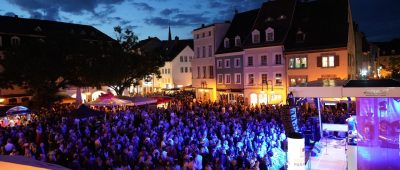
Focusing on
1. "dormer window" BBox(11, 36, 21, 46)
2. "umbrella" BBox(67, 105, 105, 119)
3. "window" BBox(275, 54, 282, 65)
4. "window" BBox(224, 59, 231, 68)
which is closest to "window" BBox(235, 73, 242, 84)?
"window" BBox(224, 59, 231, 68)

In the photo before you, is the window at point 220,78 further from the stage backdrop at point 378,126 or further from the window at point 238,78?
the stage backdrop at point 378,126

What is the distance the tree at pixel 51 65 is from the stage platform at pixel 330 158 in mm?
22981

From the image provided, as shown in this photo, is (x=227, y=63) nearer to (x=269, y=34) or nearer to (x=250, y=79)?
(x=250, y=79)

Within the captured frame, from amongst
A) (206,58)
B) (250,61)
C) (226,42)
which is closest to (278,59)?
(250,61)

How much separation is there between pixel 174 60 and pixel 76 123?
3966cm

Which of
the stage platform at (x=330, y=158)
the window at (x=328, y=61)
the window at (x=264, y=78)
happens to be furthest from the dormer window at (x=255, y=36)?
the stage platform at (x=330, y=158)

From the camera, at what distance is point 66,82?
3438 centimetres

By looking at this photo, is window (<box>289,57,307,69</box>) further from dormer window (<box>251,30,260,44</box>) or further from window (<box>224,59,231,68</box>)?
window (<box>224,59,231,68</box>)

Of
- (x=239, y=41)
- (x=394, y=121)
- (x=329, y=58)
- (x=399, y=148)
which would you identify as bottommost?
(x=399, y=148)

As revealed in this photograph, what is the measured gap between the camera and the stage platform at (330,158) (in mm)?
13234

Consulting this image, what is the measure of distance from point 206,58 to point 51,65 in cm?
1917

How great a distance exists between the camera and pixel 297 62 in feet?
107

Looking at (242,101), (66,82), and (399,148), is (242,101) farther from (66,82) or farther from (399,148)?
(399,148)

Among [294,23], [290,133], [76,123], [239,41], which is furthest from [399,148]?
[239,41]
